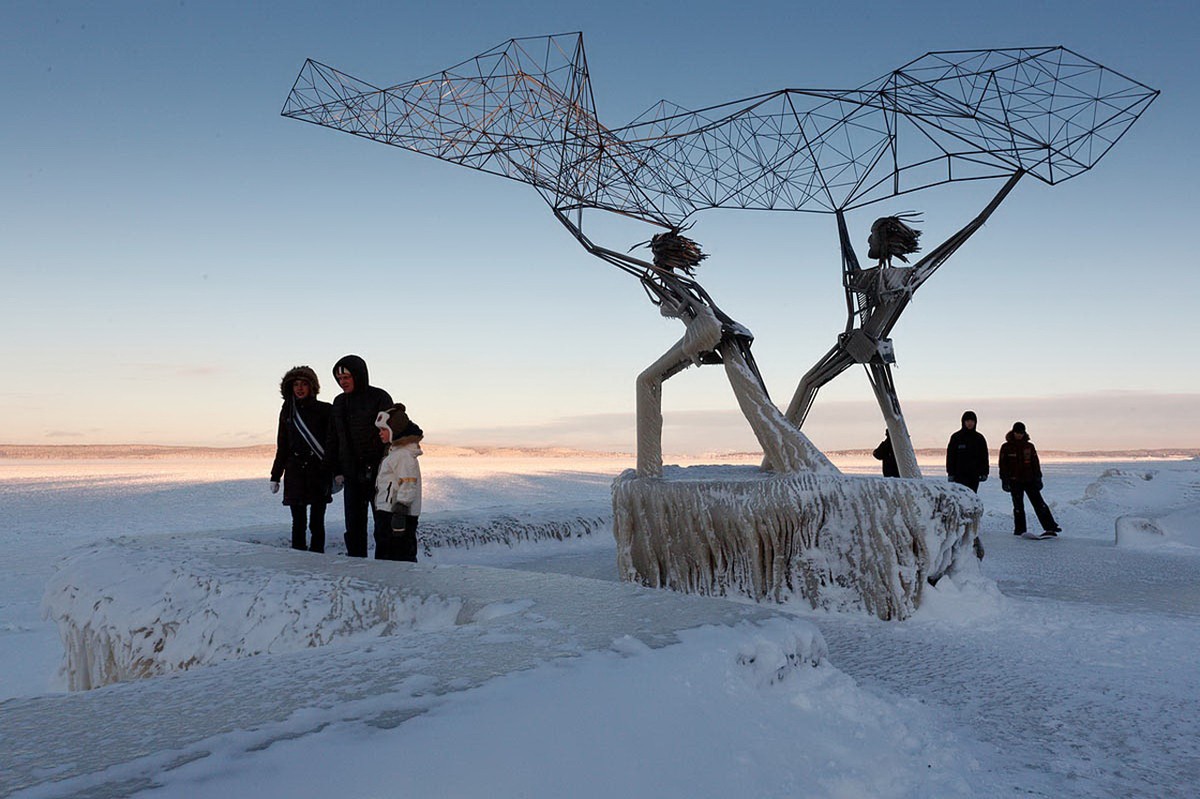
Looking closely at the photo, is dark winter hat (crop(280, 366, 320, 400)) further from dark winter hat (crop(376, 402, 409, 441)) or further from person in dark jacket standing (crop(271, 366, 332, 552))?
dark winter hat (crop(376, 402, 409, 441))

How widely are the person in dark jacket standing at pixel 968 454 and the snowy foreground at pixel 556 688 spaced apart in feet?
9.54

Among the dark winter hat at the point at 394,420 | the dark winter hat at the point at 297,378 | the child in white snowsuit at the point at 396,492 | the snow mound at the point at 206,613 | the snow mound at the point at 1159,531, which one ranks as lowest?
the snow mound at the point at 1159,531

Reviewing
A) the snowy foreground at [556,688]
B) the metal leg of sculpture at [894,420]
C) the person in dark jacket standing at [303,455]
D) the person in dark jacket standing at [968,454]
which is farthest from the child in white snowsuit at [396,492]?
the person in dark jacket standing at [968,454]

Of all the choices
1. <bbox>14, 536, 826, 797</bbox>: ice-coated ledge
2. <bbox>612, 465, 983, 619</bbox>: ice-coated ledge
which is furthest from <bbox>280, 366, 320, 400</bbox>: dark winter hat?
<bbox>612, 465, 983, 619</bbox>: ice-coated ledge

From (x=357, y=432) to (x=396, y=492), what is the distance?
0.82 m

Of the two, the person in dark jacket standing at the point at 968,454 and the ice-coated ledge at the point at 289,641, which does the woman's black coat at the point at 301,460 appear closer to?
the ice-coated ledge at the point at 289,641

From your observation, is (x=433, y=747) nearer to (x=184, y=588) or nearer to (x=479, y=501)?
(x=184, y=588)

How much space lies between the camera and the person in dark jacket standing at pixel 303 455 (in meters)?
5.67

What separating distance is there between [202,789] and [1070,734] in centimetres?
264

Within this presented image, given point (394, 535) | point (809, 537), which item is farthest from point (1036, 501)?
point (394, 535)

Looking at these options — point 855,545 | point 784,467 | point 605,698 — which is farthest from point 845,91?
point 605,698

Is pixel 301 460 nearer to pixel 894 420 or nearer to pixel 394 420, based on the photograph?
pixel 394 420

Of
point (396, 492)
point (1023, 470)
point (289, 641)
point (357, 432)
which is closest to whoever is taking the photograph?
point (289, 641)

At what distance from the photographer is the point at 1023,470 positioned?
28.3 ft
